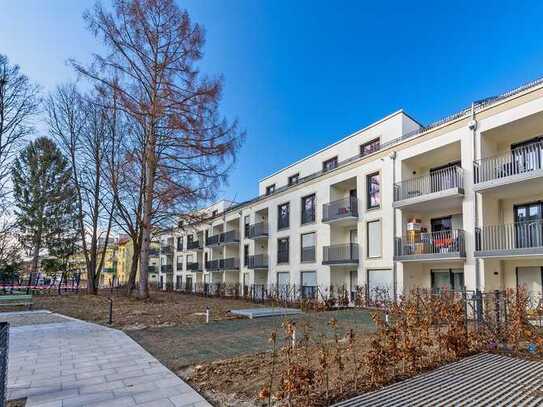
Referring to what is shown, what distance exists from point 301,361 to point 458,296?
3.80 meters

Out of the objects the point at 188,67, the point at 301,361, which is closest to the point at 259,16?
the point at 188,67

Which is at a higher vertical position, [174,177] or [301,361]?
[174,177]

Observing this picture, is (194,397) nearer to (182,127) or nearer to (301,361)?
(301,361)

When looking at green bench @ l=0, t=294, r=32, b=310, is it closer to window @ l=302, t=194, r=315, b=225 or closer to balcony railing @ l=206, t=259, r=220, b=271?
window @ l=302, t=194, r=315, b=225

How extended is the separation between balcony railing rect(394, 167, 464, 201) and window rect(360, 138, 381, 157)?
3198 mm

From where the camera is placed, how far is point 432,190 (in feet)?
53.0

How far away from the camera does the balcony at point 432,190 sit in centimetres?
1453

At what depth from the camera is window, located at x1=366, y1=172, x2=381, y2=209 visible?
18.6 metres

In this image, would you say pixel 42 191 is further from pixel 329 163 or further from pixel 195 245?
pixel 329 163

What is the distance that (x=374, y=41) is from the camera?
18656mm

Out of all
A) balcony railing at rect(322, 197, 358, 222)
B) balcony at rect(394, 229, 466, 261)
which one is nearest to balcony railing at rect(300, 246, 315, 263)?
balcony railing at rect(322, 197, 358, 222)

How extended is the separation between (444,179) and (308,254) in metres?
10.4

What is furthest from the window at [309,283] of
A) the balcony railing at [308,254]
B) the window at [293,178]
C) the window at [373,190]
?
the window at [293,178]

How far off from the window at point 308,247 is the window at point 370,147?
20.4 ft
